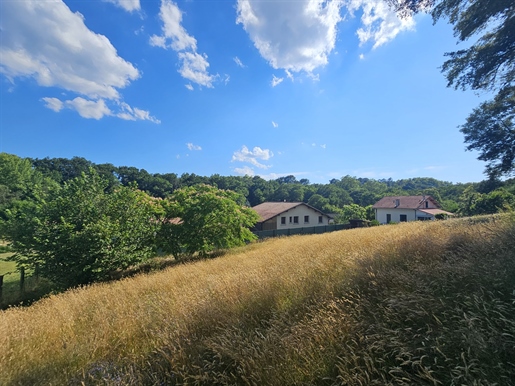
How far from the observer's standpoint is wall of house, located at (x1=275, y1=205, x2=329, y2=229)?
1347 inches

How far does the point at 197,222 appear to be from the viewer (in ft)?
43.3

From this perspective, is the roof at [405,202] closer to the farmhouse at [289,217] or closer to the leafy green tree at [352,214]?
the leafy green tree at [352,214]

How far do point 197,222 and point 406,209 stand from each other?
4019 cm

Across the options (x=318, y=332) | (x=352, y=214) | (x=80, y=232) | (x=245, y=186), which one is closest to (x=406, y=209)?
(x=352, y=214)

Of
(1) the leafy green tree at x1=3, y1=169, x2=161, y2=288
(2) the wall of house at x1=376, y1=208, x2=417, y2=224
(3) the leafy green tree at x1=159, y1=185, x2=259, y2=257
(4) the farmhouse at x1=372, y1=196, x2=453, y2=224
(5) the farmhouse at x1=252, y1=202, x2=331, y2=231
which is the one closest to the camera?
(1) the leafy green tree at x1=3, y1=169, x2=161, y2=288

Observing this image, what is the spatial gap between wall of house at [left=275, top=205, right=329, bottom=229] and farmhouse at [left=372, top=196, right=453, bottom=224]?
1282cm

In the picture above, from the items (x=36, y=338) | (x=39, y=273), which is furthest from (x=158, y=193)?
(x=36, y=338)

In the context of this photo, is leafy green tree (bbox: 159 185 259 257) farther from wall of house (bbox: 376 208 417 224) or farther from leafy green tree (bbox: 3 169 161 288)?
wall of house (bbox: 376 208 417 224)

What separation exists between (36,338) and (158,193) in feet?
236

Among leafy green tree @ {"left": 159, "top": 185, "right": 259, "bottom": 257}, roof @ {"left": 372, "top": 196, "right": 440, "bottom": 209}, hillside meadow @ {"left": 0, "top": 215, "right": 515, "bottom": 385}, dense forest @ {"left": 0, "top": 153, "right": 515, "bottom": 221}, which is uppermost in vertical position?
dense forest @ {"left": 0, "top": 153, "right": 515, "bottom": 221}

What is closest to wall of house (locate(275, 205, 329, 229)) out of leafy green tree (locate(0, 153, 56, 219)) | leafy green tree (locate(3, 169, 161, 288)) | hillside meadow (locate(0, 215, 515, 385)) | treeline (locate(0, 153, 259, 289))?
treeline (locate(0, 153, 259, 289))

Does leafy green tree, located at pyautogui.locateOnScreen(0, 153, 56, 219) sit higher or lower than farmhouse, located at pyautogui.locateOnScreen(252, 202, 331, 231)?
higher

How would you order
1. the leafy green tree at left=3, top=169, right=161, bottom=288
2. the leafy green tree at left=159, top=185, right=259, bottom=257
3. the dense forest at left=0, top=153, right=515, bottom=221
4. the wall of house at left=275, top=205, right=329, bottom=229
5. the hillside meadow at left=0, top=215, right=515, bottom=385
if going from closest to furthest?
the hillside meadow at left=0, top=215, right=515, bottom=385 < the leafy green tree at left=3, top=169, right=161, bottom=288 < the leafy green tree at left=159, top=185, right=259, bottom=257 < the wall of house at left=275, top=205, right=329, bottom=229 < the dense forest at left=0, top=153, right=515, bottom=221

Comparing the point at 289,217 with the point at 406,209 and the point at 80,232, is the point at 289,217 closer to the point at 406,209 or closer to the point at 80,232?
the point at 406,209
